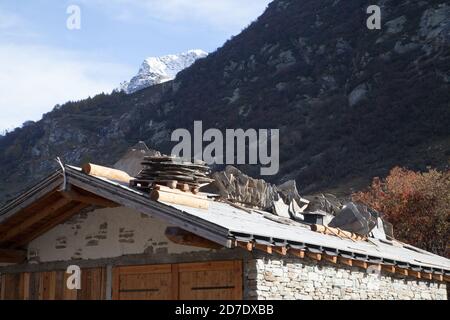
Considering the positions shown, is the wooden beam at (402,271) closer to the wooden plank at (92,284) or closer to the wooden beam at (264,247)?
the wooden beam at (264,247)

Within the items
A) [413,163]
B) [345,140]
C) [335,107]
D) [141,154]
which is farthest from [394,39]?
[141,154]

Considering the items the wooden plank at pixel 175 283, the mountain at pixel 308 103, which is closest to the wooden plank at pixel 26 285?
the wooden plank at pixel 175 283

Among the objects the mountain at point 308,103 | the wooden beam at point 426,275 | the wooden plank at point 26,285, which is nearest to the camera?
the wooden plank at point 26,285

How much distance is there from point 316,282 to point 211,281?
184 cm

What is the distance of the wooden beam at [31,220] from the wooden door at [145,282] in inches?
61.2

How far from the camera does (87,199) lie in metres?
13.5

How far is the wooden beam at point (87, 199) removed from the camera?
13.2 meters

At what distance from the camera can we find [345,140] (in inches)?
2238

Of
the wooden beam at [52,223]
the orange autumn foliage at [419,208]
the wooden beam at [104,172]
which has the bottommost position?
the wooden beam at [52,223]

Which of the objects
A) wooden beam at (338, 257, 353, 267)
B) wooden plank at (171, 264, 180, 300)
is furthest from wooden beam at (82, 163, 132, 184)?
wooden beam at (338, 257, 353, 267)

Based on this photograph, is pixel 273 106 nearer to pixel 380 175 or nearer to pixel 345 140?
pixel 345 140

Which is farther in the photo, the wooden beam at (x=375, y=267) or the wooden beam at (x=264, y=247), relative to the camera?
the wooden beam at (x=375, y=267)

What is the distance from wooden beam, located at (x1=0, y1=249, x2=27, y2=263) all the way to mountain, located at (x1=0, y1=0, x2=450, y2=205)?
31.8 meters
